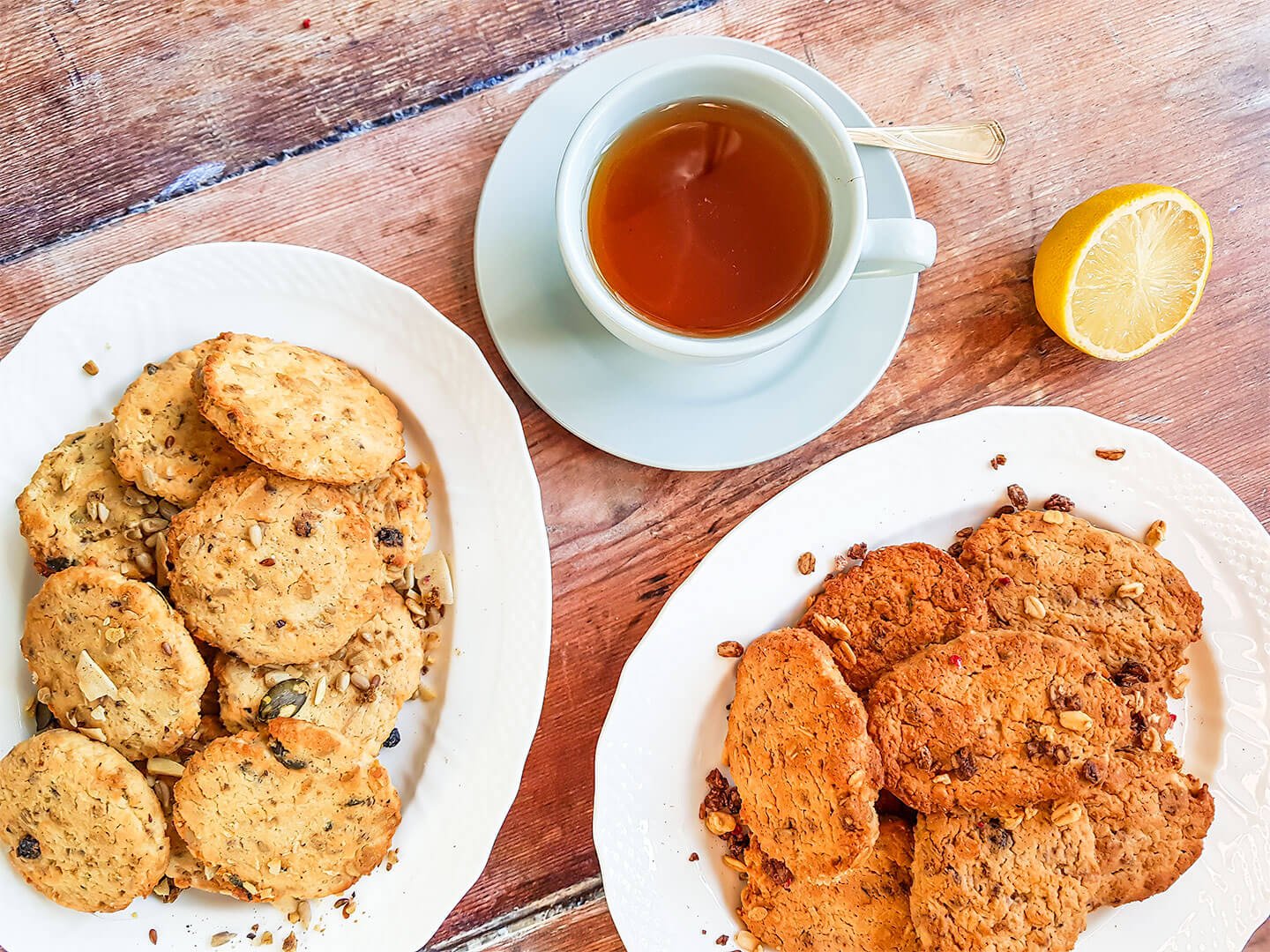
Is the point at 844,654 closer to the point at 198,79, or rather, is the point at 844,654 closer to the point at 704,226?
the point at 704,226

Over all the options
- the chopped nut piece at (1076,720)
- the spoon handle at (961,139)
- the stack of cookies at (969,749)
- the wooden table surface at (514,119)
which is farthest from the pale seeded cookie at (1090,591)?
the spoon handle at (961,139)

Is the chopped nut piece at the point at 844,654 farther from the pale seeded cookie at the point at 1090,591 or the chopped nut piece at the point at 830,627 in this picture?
the pale seeded cookie at the point at 1090,591

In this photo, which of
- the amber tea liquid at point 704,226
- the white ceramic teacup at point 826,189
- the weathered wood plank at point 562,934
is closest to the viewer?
the white ceramic teacup at point 826,189

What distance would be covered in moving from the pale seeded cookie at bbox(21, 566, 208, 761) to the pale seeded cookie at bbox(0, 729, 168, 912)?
0.04 meters

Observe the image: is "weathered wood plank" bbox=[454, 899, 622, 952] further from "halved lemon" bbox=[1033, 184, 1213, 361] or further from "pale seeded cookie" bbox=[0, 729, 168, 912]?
"halved lemon" bbox=[1033, 184, 1213, 361]

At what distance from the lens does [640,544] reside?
4.99 ft

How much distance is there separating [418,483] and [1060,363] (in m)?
1.09

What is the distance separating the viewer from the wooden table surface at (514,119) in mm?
1490

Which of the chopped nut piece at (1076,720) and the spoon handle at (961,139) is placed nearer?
the chopped nut piece at (1076,720)

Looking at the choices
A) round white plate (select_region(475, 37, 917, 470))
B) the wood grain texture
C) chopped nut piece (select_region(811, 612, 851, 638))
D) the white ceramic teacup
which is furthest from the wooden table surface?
the white ceramic teacup

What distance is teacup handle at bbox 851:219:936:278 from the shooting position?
122 cm

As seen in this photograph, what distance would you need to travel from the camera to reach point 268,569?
1.29 meters

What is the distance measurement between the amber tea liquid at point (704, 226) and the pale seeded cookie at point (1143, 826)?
88 centimetres

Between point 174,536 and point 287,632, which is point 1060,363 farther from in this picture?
point 174,536
